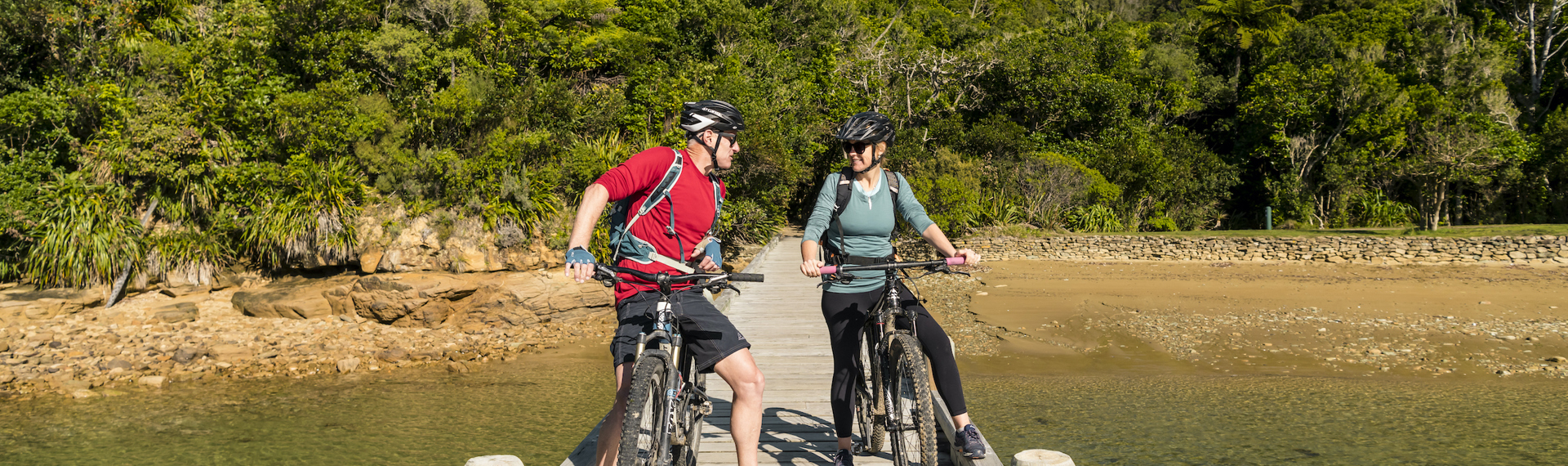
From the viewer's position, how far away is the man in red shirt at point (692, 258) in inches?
106

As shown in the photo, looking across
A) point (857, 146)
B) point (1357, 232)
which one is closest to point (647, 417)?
point (857, 146)

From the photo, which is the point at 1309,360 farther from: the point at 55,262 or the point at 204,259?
the point at 55,262

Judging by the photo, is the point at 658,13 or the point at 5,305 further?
the point at 658,13

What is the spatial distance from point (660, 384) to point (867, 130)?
1268 millimetres

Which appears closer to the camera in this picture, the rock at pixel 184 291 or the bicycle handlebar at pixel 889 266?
the bicycle handlebar at pixel 889 266

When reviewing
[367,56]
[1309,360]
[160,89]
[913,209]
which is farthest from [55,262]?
[1309,360]

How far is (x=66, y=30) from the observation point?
43.1 ft

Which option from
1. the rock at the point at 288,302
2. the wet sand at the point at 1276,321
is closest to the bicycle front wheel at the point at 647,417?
the wet sand at the point at 1276,321

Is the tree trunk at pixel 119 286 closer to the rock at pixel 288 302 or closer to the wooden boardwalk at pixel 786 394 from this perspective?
the rock at pixel 288 302

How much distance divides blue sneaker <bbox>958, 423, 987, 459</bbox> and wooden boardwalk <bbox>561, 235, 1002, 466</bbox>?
92mm

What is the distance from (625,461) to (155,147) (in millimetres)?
14289

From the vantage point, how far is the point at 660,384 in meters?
2.58

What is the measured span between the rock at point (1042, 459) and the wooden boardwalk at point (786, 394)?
0.71 ft

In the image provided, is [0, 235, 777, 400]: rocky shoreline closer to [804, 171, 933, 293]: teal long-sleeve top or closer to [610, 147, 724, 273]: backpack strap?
[804, 171, 933, 293]: teal long-sleeve top
